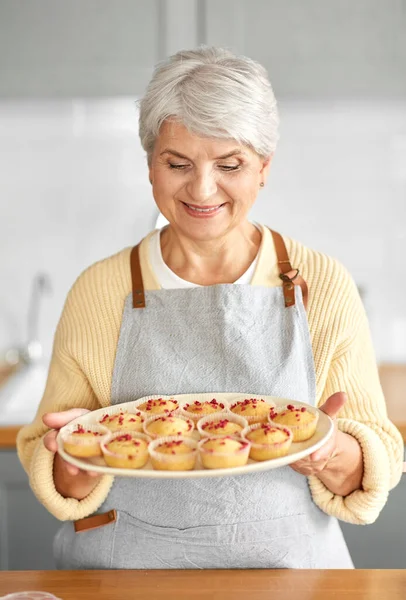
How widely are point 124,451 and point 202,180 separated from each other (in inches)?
19.5

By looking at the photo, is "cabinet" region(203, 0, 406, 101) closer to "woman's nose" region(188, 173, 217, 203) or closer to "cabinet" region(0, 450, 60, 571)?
"woman's nose" region(188, 173, 217, 203)

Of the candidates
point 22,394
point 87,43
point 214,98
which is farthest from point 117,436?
point 87,43

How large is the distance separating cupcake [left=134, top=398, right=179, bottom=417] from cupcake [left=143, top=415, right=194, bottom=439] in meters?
0.03

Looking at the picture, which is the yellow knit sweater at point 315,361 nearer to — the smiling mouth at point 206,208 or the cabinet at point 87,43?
the smiling mouth at point 206,208

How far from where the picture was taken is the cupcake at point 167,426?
1.26 metres

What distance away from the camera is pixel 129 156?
2975 mm

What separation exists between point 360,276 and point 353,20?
0.98m

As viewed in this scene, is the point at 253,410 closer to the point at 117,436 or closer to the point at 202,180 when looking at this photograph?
the point at 117,436

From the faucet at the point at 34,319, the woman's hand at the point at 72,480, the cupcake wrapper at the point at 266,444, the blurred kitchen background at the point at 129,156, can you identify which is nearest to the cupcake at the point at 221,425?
the cupcake wrapper at the point at 266,444

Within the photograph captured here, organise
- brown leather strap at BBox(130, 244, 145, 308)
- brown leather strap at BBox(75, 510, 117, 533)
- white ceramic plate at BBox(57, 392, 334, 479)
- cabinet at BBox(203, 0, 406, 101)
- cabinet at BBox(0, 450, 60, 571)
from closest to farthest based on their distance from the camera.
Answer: white ceramic plate at BBox(57, 392, 334, 479)
brown leather strap at BBox(75, 510, 117, 533)
brown leather strap at BBox(130, 244, 145, 308)
cabinet at BBox(0, 450, 60, 571)
cabinet at BBox(203, 0, 406, 101)

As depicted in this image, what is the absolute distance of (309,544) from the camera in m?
1.41

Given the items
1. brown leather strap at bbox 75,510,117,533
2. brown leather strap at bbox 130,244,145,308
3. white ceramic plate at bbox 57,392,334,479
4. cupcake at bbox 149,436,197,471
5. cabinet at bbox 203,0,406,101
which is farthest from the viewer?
cabinet at bbox 203,0,406,101

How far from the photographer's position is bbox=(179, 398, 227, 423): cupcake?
52.7 inches

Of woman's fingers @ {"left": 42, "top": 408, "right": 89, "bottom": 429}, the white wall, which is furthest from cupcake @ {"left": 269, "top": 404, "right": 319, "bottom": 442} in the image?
the white wall
